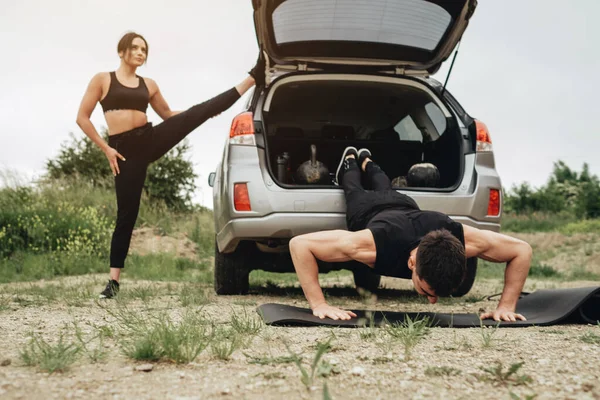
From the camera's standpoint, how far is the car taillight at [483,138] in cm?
462

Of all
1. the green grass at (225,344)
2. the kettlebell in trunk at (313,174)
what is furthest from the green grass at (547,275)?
the green grass at (225,344)

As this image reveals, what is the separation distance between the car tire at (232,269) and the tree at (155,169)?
14002mm

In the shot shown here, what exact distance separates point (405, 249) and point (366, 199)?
25.4 inches

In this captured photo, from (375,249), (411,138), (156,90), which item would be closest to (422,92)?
(411,138)

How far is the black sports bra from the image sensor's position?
4.98 m

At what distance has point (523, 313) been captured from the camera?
4.17m

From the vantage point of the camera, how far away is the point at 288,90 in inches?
221

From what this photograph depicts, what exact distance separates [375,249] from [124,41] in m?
2.88

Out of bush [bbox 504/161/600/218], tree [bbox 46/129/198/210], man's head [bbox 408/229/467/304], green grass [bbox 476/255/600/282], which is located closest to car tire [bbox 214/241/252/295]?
man's head [bbox 408/229/467/304]

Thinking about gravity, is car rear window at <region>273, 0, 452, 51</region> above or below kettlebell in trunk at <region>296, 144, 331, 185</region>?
above

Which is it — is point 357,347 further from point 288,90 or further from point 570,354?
point 288,90

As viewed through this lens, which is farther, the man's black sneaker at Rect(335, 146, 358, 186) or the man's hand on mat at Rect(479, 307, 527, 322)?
the man's black sneaker at Rect(335, 146, 358, 186)

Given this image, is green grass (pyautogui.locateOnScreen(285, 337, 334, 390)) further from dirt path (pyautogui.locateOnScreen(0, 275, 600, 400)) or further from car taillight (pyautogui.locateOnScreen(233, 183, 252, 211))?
car taillight (pyautogui.locateOnScreen(233, 183, 252, 211))

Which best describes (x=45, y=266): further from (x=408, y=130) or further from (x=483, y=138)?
(x=483, y=138)
